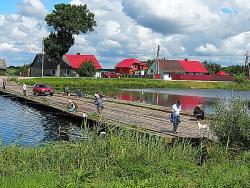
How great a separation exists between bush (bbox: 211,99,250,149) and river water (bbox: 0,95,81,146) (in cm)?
984

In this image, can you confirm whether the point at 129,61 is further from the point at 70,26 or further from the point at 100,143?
the point at 100,143

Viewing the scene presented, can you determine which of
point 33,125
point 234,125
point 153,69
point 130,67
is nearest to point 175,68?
point 153,69

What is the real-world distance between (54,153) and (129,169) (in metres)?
3.28

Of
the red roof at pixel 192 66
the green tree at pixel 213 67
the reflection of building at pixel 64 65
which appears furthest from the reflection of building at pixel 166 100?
the green tree at pixel 213 67

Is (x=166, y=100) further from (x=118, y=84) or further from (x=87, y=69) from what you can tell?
(x=87, y=69)

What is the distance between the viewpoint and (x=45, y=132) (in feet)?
109

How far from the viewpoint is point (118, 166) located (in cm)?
1442

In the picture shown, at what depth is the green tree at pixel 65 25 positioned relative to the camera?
99.7m

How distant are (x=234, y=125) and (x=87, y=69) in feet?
302

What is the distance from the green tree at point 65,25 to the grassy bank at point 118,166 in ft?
278

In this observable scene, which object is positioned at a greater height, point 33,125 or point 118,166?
point 118,166

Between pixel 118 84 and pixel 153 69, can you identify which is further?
pixel 153 69

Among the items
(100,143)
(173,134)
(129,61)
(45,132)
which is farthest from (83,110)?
(129,61)

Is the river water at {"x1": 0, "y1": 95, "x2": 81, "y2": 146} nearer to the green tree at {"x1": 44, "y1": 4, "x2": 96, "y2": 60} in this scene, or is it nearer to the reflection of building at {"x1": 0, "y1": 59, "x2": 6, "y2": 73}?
the green tree at {"x1": 44, "y1": 4, "x2": 96, "y2": 60}
